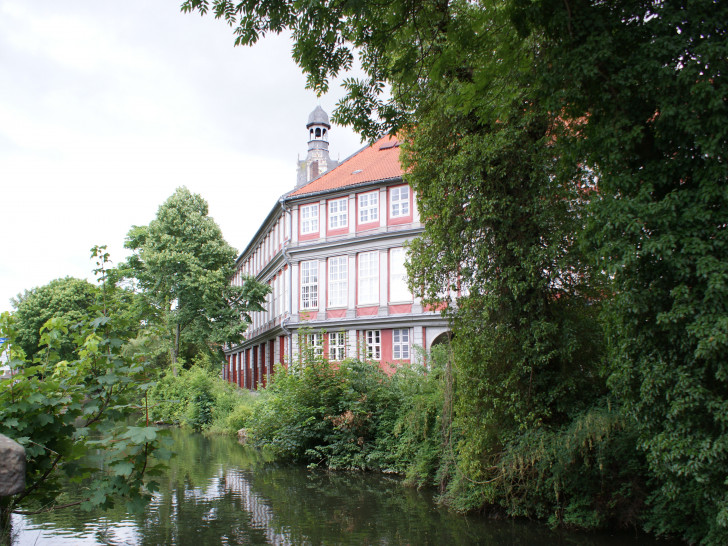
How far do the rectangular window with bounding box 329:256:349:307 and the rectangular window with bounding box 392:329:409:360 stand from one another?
3646 millimetres

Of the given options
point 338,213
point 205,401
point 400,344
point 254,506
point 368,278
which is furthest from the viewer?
point 338,213

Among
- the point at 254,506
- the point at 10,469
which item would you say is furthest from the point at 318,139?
the point at 10,469

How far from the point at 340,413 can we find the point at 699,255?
12.6 meters

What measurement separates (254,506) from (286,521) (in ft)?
4.96

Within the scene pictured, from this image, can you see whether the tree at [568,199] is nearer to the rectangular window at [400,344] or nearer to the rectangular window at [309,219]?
the rectangular window at [400,344]

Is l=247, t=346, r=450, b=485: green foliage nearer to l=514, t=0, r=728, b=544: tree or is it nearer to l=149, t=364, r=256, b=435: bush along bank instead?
l=514, t=0, r=728, b=544: tree

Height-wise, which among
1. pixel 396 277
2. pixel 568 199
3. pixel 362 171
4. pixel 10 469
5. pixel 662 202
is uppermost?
pixel 362 171

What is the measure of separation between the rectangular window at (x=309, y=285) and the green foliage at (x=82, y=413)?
2922 cm

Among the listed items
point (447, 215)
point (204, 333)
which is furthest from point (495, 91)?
point (204, 333)

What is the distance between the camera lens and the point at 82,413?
6398mm

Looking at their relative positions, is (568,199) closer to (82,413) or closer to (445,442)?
(445,442)

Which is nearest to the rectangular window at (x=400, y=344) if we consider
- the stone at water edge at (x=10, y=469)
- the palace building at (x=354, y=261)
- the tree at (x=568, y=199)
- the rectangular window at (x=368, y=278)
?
the palace building at (x=354, y=261)

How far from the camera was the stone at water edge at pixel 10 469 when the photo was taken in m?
4.98

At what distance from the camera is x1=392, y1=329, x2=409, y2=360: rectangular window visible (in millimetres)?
32594
